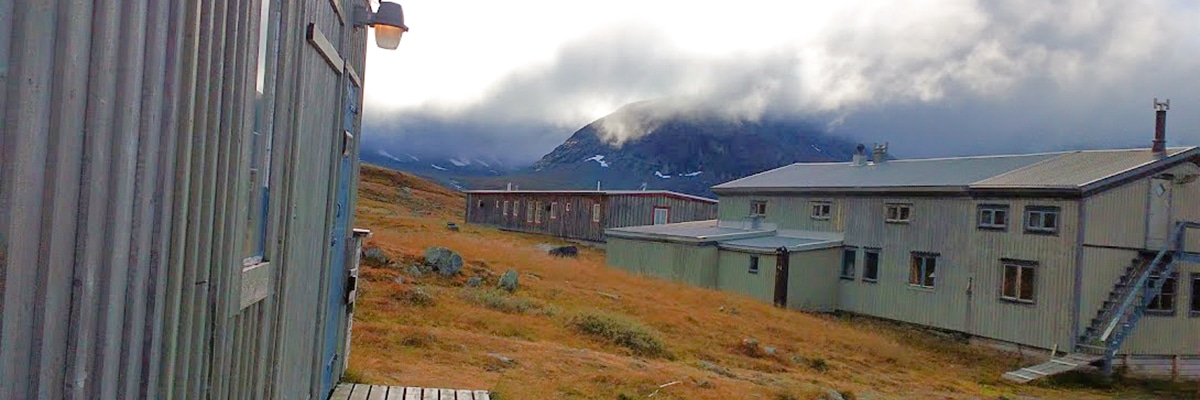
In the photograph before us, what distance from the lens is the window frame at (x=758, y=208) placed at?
34000 mm

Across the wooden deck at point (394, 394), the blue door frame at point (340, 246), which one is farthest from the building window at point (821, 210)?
the blue door frame at point (340, 246)

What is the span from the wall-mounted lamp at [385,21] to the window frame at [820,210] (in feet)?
85.3

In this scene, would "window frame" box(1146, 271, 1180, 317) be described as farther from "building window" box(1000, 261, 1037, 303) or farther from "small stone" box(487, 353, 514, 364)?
"small stone" box(487, 353, 514, 364)

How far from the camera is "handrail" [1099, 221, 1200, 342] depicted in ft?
75.5

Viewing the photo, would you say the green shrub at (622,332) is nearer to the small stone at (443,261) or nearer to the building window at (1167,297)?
the small stone at (443,261)

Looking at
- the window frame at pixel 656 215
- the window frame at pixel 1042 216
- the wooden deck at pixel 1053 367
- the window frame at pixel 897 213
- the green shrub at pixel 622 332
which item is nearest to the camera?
the green shrub at pixel 622 332

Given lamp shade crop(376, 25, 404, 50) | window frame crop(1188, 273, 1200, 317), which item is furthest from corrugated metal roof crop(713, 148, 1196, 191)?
lamp shade crop(376, 25, 404, 50)

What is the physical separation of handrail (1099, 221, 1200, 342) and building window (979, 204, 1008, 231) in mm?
3372

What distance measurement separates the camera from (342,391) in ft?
25.3

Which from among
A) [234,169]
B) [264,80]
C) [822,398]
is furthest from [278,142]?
[822,398]

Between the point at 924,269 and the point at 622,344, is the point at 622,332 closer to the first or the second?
the point at 622,344

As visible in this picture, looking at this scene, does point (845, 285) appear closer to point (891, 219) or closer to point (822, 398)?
point (891, 219)

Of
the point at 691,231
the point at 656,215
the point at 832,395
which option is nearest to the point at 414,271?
the point at 832,395

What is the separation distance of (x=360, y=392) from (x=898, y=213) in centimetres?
2336
